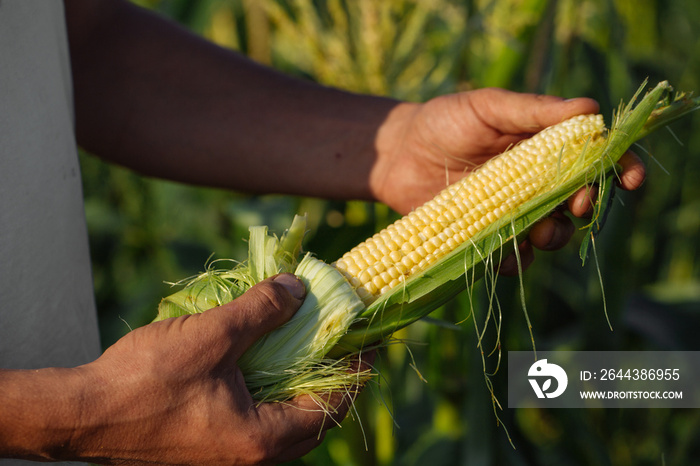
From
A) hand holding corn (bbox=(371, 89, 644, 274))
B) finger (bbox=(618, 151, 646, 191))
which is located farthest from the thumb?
finger (bbox=(618, 151, 646, 191))

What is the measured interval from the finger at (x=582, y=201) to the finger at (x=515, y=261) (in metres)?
0.15

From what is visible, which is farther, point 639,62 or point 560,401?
point 639,62

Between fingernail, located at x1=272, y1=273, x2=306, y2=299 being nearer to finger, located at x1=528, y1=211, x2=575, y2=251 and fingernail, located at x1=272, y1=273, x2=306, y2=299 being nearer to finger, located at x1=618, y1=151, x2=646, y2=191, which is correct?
finger, located at x1=528, y1=211, x2=575, y2=251

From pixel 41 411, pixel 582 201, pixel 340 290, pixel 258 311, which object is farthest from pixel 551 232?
pixel 41 411

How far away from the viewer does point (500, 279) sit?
1.89 meters

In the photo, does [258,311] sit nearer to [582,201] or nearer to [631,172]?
[582,201]

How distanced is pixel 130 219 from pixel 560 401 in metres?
2.84

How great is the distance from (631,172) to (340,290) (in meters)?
0.80

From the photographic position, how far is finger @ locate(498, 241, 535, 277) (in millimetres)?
1492

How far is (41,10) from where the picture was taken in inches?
46.9

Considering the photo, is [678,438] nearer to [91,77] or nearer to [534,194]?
[534,194]

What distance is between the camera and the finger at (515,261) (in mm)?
1492

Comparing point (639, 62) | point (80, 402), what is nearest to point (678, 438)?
point (639, 62)

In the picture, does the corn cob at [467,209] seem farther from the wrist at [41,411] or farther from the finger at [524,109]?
the wrist at [41,411]
